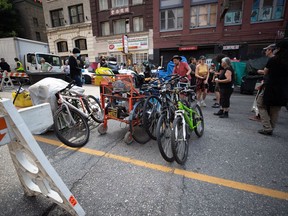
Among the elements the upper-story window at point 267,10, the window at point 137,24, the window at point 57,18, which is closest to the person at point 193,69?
the upper-story window at point 267,10

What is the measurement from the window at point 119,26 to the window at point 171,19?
4581 mm

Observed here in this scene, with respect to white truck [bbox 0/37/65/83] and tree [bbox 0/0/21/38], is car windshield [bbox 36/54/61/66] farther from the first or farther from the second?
tree [bbox 0/0/21/38]

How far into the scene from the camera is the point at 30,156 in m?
1.39

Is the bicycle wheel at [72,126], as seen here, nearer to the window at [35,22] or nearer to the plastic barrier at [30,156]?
the plastic barrier at [30,156]

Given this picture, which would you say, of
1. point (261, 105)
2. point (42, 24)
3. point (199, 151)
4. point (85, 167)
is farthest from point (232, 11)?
point (42, 24)

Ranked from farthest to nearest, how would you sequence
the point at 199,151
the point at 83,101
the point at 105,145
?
the point at 83,101
the point at 105,145
the point at 199,151

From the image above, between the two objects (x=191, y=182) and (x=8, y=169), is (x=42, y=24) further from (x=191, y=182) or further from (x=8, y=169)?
(x=191, y=182)

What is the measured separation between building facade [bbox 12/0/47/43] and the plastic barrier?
3087cm

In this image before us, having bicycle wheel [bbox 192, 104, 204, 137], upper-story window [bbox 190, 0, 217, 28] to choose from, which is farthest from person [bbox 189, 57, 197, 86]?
upper-story window [bbox 190, 0, 217, 28]

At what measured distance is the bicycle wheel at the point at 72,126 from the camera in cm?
319

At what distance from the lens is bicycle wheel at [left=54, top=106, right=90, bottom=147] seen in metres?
3.19

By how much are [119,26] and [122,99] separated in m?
17.8

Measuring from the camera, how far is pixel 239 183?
216 cm

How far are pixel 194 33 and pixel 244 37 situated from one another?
429 centimetres
